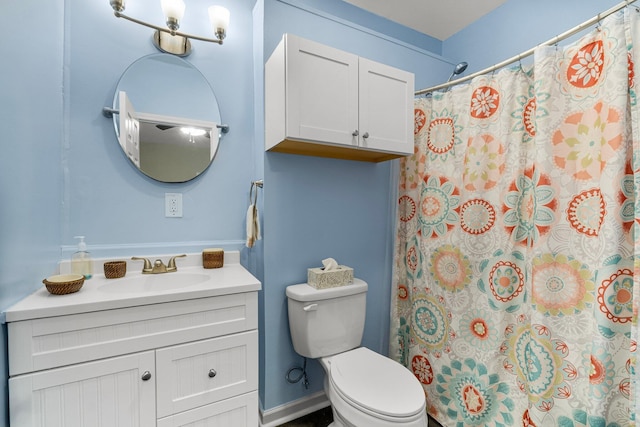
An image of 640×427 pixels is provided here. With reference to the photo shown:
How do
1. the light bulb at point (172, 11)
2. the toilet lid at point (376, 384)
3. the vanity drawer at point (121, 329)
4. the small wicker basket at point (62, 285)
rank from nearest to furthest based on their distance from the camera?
the vanity drawer at point (121, 329) → the small wicker basket at point (62, 285) → the toilet lid at point (376, 384) → the light bulb at point (172, 11)

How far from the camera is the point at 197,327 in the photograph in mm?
1102

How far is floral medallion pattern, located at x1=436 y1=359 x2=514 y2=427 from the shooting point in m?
1.37

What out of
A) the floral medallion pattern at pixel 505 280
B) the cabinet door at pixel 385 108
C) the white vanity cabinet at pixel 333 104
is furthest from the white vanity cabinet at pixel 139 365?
the floral medallion pattern at pixel 505 280

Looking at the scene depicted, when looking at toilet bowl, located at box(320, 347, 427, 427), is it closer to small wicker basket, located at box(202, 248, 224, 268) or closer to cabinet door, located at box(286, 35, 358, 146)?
small wicker basket, located at box(202, 248, 224, 268)

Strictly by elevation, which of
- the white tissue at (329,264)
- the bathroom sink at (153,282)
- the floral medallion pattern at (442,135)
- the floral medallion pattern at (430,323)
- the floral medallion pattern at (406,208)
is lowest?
the floral medallion pattern at (430,323)

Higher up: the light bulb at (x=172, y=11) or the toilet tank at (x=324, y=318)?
the light bulb at (x=172, y=11)

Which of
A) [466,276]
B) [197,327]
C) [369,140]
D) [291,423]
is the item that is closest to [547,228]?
[466,276]

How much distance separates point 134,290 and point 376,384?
114cm

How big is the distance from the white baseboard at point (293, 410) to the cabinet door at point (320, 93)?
57.6 inches

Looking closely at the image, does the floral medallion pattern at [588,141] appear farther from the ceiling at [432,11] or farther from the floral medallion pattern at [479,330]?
the ceiling at [432,11]

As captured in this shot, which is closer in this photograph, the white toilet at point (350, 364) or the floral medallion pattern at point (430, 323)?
the white toilet at point (350, 364)

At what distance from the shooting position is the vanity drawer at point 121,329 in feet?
2.88

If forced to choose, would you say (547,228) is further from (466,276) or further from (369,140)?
(369,140)

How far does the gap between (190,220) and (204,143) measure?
0.43 meters
